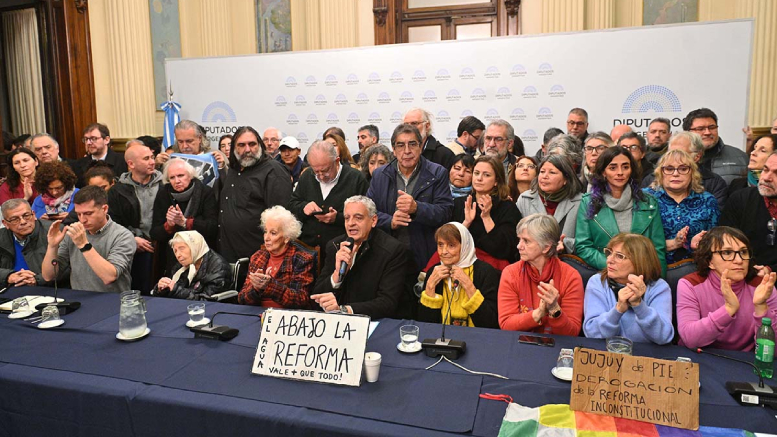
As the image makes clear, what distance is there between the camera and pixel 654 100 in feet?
17.7

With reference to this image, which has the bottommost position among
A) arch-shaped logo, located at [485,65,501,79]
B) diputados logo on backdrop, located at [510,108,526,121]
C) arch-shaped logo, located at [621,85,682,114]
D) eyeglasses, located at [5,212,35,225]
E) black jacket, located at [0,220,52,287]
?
black jacket, located at [0,220,52,287]

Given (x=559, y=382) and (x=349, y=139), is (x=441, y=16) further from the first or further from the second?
(x=559, y=382)

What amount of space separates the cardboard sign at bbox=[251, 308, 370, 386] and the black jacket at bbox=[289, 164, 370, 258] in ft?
6.30

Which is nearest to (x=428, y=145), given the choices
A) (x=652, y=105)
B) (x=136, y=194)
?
(x=136, y=194)

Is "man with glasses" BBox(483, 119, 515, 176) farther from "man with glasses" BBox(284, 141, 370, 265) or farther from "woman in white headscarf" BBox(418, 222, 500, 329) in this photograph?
"woman in white headscarf" BBox(418, 222, 500, 329)

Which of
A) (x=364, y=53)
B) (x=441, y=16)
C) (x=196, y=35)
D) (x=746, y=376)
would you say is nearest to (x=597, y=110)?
(x=364, y=53)

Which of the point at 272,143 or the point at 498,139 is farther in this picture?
the point at 272,143

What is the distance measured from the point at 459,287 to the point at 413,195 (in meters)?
1.14

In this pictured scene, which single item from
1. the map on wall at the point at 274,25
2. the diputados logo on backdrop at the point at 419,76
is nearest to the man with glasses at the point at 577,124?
the diputados logo on backdrop at the point at 419,76

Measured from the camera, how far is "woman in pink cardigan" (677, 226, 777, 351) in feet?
7.01

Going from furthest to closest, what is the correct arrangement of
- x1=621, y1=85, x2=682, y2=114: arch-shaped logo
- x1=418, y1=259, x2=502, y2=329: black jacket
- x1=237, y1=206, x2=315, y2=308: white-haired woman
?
x1=621, y1=85, x2=682, y2=114: arch-shaped logo, x1=237, y1=206, x2=315, y2=308: white-haired woman, x1=418, y1=259, x2=502, y2=329: black jacket

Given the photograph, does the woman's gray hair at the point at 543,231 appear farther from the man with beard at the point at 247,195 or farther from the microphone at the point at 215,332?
the man with beard at the point at 247,195

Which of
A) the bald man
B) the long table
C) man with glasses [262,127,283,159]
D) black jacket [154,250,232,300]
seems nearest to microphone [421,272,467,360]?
the long table

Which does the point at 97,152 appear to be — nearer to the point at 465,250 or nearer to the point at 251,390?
the point at 465,250
